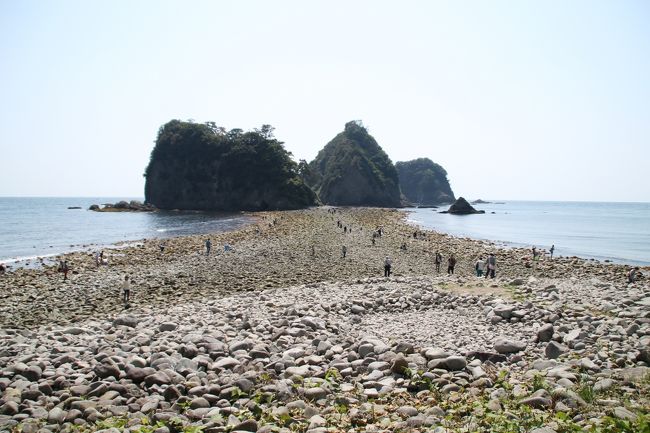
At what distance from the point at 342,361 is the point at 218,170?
12468 centimetres

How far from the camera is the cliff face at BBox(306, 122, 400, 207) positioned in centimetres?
15275

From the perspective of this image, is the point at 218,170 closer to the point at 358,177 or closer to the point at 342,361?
the point at 358,177

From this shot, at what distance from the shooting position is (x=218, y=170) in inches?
5022

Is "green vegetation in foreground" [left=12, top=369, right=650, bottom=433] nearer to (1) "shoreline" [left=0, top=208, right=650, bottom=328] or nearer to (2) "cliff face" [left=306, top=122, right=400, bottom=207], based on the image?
(1) "shoreline" [left=0, top=208, right=650, bottom=328]

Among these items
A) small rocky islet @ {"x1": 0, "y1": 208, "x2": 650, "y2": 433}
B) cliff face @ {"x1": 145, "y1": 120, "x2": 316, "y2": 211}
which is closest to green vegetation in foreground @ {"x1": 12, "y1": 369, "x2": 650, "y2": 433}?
small rocky islet @ {"x1": 0, "y1": 208, "x2": 650, "y2": 433}

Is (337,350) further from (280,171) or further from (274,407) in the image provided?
(280,171)

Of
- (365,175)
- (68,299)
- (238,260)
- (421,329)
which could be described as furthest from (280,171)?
(421,329)

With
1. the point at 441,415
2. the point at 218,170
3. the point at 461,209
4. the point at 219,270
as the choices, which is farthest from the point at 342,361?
the point at 461,209

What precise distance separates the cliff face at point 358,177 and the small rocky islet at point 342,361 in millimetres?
135463

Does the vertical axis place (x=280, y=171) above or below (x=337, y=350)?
above

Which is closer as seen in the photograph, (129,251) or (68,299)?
(68,299)

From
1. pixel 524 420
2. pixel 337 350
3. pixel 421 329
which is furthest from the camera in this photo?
pixel 421 329

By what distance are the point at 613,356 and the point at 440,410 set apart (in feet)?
14.5

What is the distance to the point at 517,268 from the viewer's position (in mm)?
31891
